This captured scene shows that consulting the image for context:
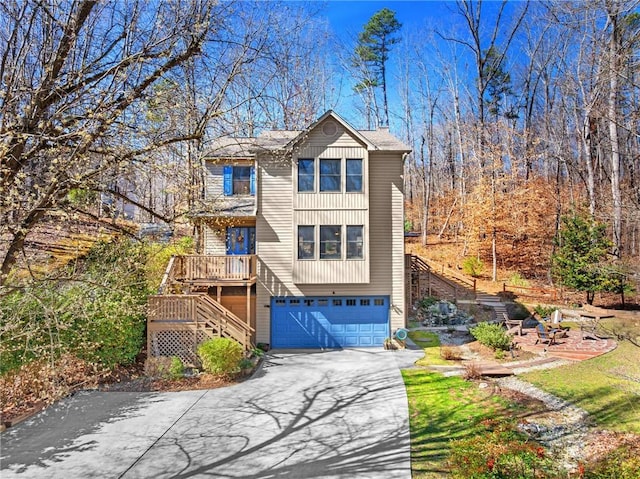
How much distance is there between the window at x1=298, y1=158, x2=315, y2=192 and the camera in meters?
16.3

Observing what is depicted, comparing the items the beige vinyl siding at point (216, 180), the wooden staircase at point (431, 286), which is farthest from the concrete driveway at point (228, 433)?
the wooden staircase at point (431, 286)

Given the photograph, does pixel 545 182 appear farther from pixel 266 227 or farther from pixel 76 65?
pixel 76 65

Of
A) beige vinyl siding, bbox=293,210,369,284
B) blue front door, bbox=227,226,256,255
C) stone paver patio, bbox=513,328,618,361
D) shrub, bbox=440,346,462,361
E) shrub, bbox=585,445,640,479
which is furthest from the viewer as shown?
blue front door, bbox=227,226,256,255

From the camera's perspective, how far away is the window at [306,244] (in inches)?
635

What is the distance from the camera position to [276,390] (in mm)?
11070

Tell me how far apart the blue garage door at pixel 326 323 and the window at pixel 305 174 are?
4.49 metres

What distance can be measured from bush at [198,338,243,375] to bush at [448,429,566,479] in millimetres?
6762

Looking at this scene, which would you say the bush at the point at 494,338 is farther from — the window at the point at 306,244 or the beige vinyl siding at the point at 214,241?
the beige vinyl siding at the point at 214,241

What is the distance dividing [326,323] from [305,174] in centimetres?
613

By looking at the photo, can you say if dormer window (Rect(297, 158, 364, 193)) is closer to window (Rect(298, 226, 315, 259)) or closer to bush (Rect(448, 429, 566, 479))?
window (Rect(298, 226, 315, 259))

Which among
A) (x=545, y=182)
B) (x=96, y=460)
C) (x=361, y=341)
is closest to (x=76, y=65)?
(x=96, y=460)

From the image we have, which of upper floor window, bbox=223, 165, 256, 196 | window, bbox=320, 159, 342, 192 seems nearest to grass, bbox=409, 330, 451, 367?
window, bbox=320, 159, 342, 192

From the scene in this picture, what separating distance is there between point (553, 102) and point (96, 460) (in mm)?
36874

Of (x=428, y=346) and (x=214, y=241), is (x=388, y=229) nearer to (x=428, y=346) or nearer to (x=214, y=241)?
(x=428, y=346)
